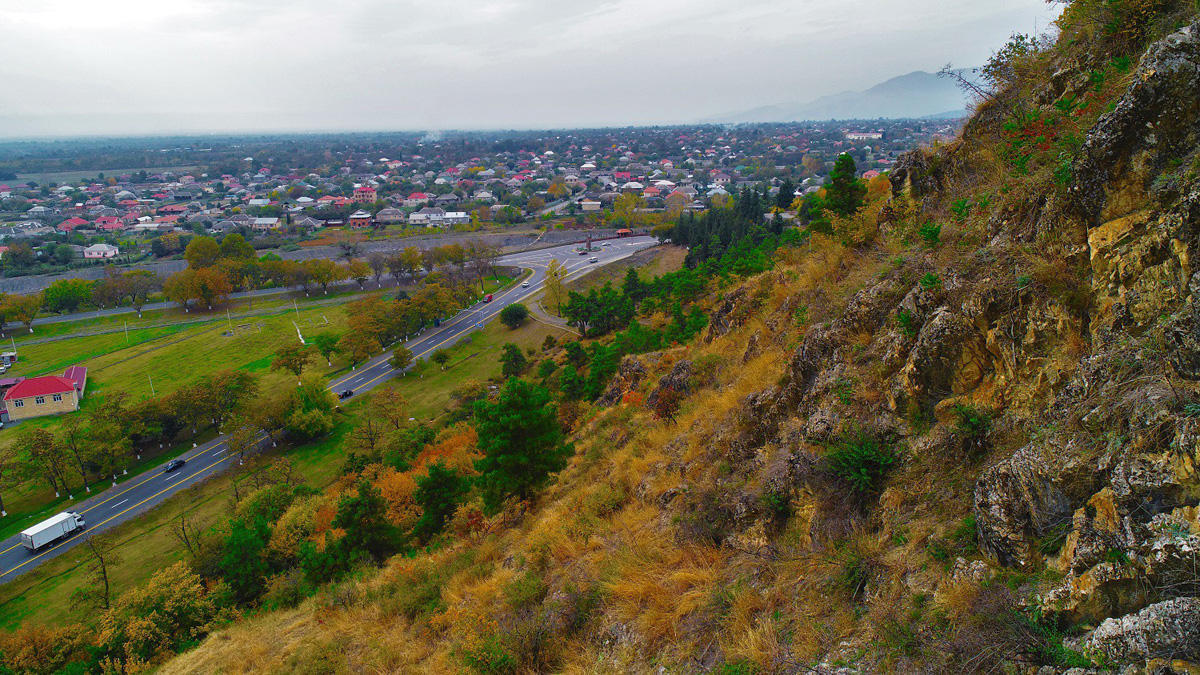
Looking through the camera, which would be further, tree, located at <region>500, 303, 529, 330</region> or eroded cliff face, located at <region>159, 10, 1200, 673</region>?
tree, located at <region>500, 303, 529, 330</region>

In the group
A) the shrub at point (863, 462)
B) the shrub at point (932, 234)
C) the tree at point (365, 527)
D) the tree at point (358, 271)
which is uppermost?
the shrub at point (932, 234)

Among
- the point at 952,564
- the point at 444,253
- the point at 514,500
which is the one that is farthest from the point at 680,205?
the point at 952,564

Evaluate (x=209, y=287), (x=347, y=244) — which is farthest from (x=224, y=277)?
(x=347, y=244)

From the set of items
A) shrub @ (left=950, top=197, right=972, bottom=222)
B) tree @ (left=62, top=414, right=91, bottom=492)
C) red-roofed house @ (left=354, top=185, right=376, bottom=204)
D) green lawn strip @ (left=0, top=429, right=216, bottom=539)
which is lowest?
green lawn strip @ (left=0, top=429, right=216, bottom=539)

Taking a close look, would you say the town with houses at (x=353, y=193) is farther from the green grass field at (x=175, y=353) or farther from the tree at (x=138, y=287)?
the green grass field at (x=175, y=353)

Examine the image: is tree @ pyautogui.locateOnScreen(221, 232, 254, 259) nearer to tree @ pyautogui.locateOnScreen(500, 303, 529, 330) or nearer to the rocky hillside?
tree @ pyautogui.locateOnScreen(500, 303, 529, 330)

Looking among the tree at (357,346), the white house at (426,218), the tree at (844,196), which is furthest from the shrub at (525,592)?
the white house at (426,218)

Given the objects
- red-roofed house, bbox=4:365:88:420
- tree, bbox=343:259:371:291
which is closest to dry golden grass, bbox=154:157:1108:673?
red-roofed house, bbox=4:365:88:420
